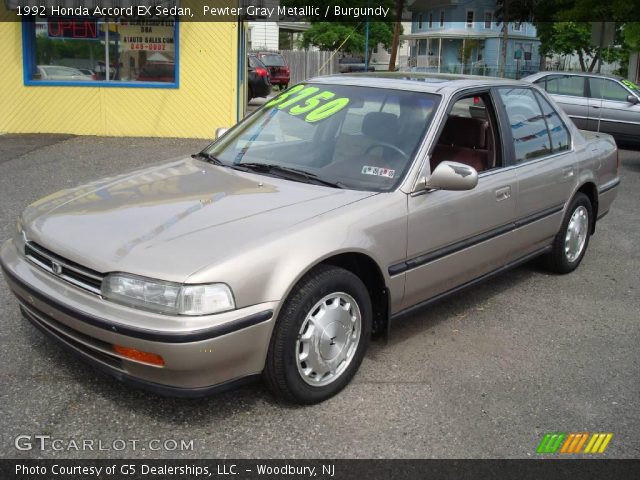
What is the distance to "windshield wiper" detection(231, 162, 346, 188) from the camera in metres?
4.03

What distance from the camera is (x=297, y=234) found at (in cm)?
340

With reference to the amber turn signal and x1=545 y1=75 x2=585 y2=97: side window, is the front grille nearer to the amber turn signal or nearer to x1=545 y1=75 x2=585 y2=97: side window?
the amber turn signal

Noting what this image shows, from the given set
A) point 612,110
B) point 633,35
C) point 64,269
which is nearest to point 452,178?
point 64,269

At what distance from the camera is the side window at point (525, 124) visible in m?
5.04

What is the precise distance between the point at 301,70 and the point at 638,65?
17.9 metres

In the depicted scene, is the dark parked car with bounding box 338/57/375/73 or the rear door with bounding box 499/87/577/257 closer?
the rear door with bounding box 499/87/577/257

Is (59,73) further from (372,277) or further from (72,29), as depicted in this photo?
(372,277)

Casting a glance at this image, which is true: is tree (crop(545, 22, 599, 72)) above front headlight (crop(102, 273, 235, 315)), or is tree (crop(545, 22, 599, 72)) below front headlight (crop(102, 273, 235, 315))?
above

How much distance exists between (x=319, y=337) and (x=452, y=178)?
1186 millimetres

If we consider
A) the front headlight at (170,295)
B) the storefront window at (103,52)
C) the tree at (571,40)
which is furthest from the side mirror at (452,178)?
the tree at (571,40)

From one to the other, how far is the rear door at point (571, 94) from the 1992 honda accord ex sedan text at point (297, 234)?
9539 mm

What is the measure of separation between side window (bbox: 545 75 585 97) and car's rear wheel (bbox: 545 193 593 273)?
935 centimetres

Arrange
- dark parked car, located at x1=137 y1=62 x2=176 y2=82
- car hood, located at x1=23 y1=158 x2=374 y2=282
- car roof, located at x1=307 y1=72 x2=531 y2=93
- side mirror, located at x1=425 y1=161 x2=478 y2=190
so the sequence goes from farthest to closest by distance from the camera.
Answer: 1. dark parked car, located at x1=137 y1=62 x2=176 y2=82
2. car roof, located at x1=307 y1=72 x2=531 y2=93
3. side mirror, located at x1=425 y1=161 x2=478 y2=190
4. car hood, located at x1=23 y1=158 x2=374 y2=282

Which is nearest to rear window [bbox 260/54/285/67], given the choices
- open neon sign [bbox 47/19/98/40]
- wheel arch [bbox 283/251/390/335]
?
open neon sign [bbox 47/19/98/40]
